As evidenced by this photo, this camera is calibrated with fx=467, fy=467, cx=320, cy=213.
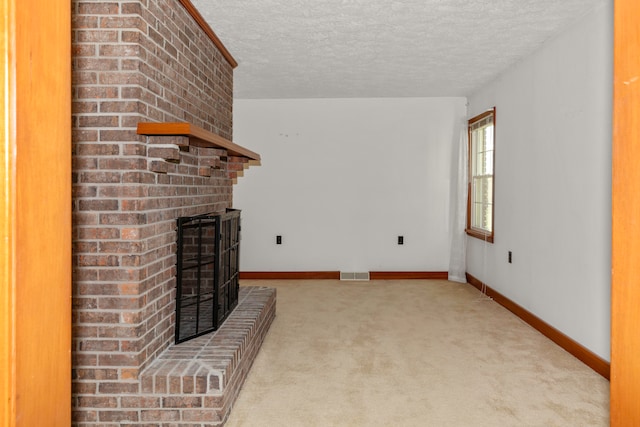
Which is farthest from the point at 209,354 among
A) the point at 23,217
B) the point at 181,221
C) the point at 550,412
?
the point at 23,217

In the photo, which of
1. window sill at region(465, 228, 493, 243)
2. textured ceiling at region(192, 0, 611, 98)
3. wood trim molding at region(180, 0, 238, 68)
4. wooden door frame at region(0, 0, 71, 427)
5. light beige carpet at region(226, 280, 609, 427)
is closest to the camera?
wooden door frame at region(0, 0, 71, 427)

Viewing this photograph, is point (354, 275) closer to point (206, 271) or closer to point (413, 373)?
point (206, 271)

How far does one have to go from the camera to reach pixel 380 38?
3688mm

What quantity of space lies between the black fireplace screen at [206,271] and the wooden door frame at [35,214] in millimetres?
1922

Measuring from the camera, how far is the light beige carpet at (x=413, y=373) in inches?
90.9

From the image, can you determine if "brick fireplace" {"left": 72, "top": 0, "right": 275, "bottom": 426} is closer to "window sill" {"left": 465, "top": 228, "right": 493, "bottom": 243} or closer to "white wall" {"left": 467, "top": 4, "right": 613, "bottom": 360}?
"white wall" {"left": 467, "top": 4, "right": 613, "bottom": 360}

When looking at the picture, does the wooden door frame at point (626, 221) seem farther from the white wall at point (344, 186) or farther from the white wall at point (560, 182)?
the white wall at point (344, 186)

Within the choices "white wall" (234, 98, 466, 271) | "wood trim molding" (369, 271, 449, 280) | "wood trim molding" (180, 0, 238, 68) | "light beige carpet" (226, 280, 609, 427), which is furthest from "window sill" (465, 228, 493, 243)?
"wood trim molding" (180, 0, 238, 68)

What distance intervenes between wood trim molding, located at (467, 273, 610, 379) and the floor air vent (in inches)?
60.0

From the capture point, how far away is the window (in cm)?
526

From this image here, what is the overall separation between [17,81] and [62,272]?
29cm

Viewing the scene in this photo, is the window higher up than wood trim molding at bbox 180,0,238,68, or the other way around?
wood trim molding at bbox 180,0,238,68

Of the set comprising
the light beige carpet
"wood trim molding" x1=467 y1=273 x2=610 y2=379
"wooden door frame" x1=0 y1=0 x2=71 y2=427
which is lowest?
the light beige carpet

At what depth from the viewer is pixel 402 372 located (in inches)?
113
